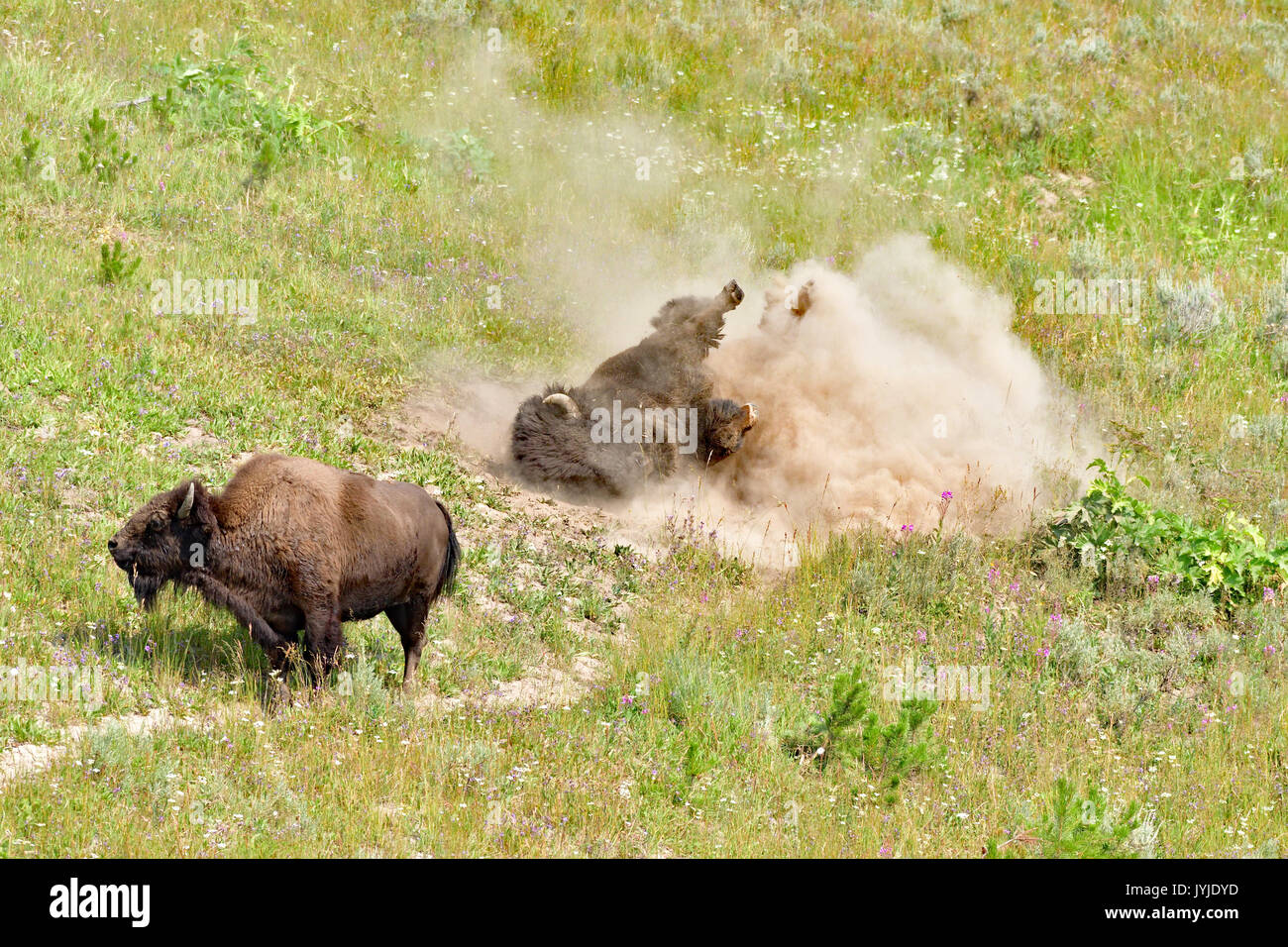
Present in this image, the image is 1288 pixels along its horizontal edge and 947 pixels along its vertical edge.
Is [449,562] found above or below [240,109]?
below

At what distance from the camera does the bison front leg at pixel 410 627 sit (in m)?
7.68

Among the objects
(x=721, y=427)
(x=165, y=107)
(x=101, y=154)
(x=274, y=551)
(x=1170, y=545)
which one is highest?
(x=165, y=107)

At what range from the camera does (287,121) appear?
15477 millimetres

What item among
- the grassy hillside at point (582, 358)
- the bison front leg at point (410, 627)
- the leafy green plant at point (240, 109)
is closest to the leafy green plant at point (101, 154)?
the grassy hillside at point (582, 358)

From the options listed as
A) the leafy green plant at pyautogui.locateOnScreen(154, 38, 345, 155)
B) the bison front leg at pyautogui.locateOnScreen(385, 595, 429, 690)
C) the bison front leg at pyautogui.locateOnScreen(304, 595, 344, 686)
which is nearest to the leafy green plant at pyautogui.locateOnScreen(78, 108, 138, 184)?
the leafy green plant at pyautogui.locateOnScreen(154, 38, 345, 155)

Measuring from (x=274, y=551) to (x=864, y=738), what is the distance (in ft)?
11.0

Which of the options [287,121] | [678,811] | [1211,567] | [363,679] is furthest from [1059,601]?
[287,121]

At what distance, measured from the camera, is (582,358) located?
45.6 ft

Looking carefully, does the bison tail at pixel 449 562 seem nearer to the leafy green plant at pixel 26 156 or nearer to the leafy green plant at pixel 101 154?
the leafy green plant at pixel 101 154

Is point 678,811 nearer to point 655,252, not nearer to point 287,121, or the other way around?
point 655,252

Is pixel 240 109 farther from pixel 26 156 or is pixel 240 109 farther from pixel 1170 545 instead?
pixel 1170 545

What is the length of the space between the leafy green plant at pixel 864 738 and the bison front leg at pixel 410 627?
7.27 feet

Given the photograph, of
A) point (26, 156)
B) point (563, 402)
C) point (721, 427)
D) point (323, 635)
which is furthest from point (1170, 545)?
point (26, 156)

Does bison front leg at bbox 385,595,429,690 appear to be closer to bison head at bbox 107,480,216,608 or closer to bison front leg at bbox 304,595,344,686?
bison front leg at bbox 304,595,344,686
